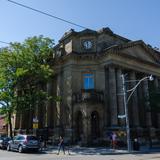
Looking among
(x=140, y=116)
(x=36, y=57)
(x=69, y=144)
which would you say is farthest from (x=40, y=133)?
(x=140, y=116)

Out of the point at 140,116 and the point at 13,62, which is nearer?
the point at 13,62

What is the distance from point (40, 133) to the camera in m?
42.0

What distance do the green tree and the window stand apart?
6.25 meters

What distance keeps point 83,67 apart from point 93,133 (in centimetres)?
1014

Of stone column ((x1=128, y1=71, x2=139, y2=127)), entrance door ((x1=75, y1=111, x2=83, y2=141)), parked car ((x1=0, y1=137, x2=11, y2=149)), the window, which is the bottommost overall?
parked car ((x1=0, y1=137, x2=11, y2=149))

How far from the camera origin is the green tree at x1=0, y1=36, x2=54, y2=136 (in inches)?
1379

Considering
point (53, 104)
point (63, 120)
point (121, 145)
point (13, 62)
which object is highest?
point (13, 62)

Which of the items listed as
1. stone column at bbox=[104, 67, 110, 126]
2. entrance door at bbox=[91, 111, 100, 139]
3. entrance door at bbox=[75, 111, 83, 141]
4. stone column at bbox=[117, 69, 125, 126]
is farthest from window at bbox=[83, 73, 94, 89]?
entrance door at bbox=[75, 111, 83, 141]

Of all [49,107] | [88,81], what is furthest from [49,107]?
[88,81]

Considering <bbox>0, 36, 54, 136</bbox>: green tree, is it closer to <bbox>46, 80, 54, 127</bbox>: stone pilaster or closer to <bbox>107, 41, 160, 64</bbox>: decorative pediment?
<bbox>46, 80, 54, 127</bbox>: stone pilaster

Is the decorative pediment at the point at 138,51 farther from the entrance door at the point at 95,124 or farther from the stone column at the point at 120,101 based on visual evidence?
the entrance door at the point at 95,124

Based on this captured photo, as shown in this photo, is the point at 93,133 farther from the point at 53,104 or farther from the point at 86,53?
the point at 86,53

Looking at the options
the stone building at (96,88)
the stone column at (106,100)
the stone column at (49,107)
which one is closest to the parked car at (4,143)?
the stone building at (96,88)

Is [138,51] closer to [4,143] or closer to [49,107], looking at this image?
[49,107]
